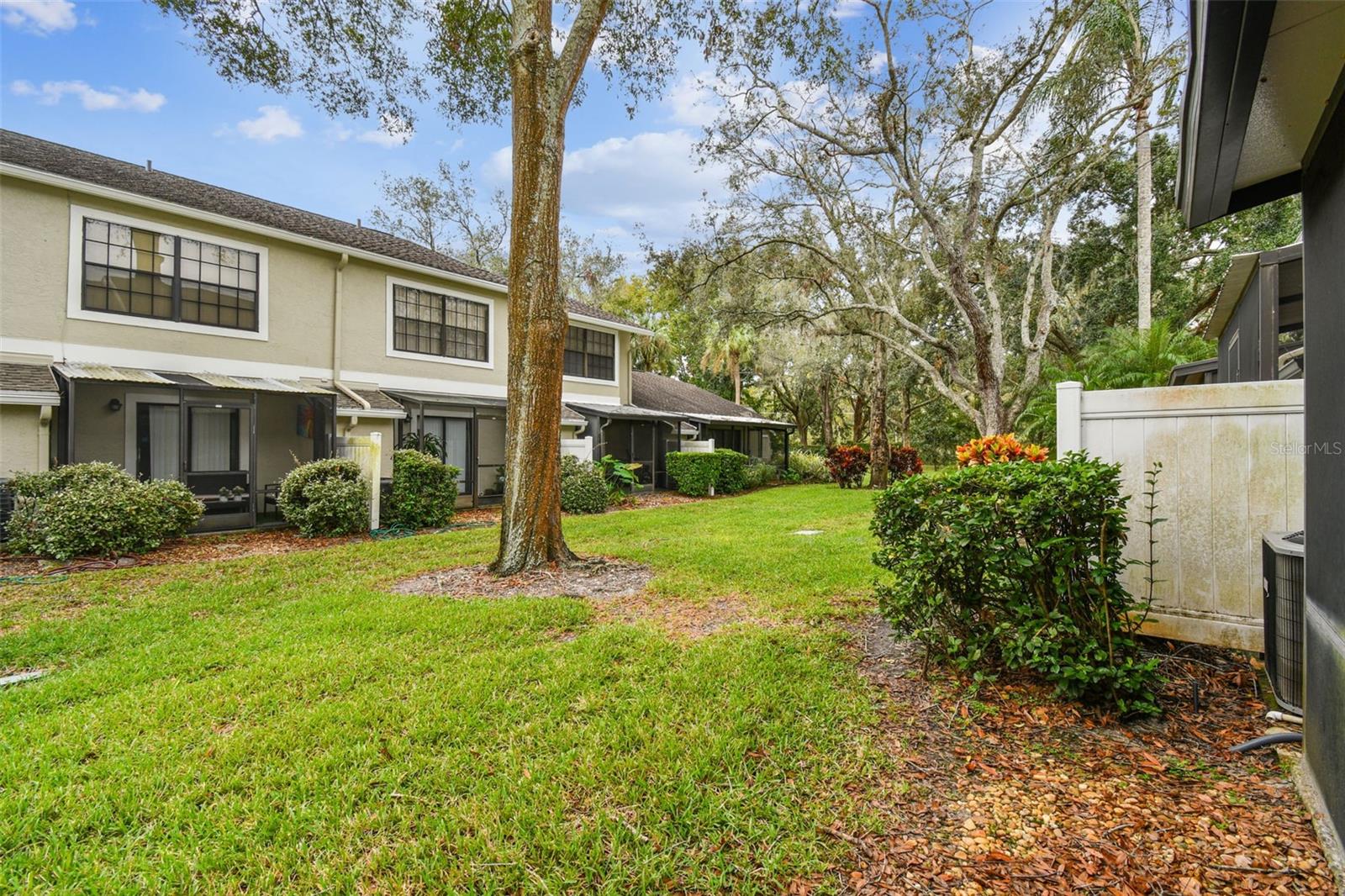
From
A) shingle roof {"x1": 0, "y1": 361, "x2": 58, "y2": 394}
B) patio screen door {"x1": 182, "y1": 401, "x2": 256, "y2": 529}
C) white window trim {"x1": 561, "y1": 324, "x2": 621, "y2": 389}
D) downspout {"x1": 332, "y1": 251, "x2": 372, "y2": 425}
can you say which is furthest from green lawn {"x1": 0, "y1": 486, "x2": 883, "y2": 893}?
white window trim {"x1": 561, "y1": 324, "x2": 621, "y2": 389}

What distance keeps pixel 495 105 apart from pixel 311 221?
5.81 m

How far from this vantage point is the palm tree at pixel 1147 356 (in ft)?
36.2

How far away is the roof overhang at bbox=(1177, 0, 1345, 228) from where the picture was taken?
173 cm

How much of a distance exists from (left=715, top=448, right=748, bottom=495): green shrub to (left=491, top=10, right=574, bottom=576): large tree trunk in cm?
1042

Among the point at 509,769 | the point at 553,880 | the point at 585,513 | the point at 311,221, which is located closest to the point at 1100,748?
the point at 553,880

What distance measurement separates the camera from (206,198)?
10.9 meters

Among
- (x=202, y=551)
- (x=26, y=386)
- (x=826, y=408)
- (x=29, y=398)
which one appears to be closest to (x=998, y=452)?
(x=202, y=551)

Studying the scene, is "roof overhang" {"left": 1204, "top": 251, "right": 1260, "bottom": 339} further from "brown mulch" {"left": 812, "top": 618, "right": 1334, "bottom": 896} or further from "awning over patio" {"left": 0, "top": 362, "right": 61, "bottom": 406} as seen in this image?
"awning over patio" {"left": 0, "top": 362, "right": 61, "bottom": 406}

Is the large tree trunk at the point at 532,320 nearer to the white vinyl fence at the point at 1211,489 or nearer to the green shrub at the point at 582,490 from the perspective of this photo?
the white vinyl fence at the point at 1211,489

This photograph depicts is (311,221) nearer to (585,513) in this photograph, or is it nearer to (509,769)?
(585,513)

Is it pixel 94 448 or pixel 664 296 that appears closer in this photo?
pixel 94 448

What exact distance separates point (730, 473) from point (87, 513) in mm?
13542

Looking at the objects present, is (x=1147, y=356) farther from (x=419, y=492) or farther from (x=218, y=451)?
(x=218, y=451)

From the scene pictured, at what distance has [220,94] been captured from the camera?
9211 mm
